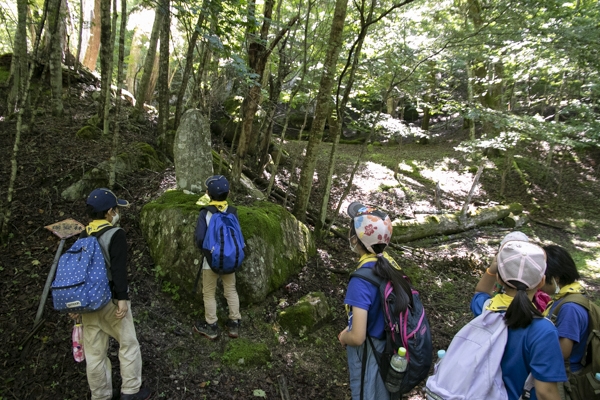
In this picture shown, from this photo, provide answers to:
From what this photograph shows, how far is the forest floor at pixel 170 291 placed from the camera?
351 centimetres

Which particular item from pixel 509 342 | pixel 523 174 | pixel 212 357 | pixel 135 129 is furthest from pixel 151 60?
pixel 523 174

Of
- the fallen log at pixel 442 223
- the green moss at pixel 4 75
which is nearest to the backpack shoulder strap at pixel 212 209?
the fallen log at pixel 442 223

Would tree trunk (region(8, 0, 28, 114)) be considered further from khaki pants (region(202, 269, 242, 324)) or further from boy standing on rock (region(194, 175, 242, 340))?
khaki pants (region(202, 269, 242, 324))

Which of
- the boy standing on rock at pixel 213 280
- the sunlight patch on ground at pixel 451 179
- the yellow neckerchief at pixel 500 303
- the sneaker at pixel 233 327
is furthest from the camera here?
the sunlight patch on ground at pixel 451 179

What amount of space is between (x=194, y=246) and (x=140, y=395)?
1894mm

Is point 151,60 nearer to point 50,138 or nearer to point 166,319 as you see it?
point 50,138

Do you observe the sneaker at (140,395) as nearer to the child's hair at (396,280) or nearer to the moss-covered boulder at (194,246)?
the moss-covered boulder at (194,246)

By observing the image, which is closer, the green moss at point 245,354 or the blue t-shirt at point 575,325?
the blue t-shirt at point 575,325

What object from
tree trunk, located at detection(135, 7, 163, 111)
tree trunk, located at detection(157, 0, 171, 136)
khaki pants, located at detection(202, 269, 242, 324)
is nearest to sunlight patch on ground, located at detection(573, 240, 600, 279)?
khaki pants, located at detection(202, 269, 242, 324)

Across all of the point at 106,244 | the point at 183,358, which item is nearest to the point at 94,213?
the point at 106,244

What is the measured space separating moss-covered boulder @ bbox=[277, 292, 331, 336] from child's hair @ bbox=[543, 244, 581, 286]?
3.00 m

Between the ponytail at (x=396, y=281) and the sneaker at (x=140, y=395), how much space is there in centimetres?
267

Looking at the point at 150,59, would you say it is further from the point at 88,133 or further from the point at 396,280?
the point at 396,280

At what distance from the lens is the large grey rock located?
5.78 meters
